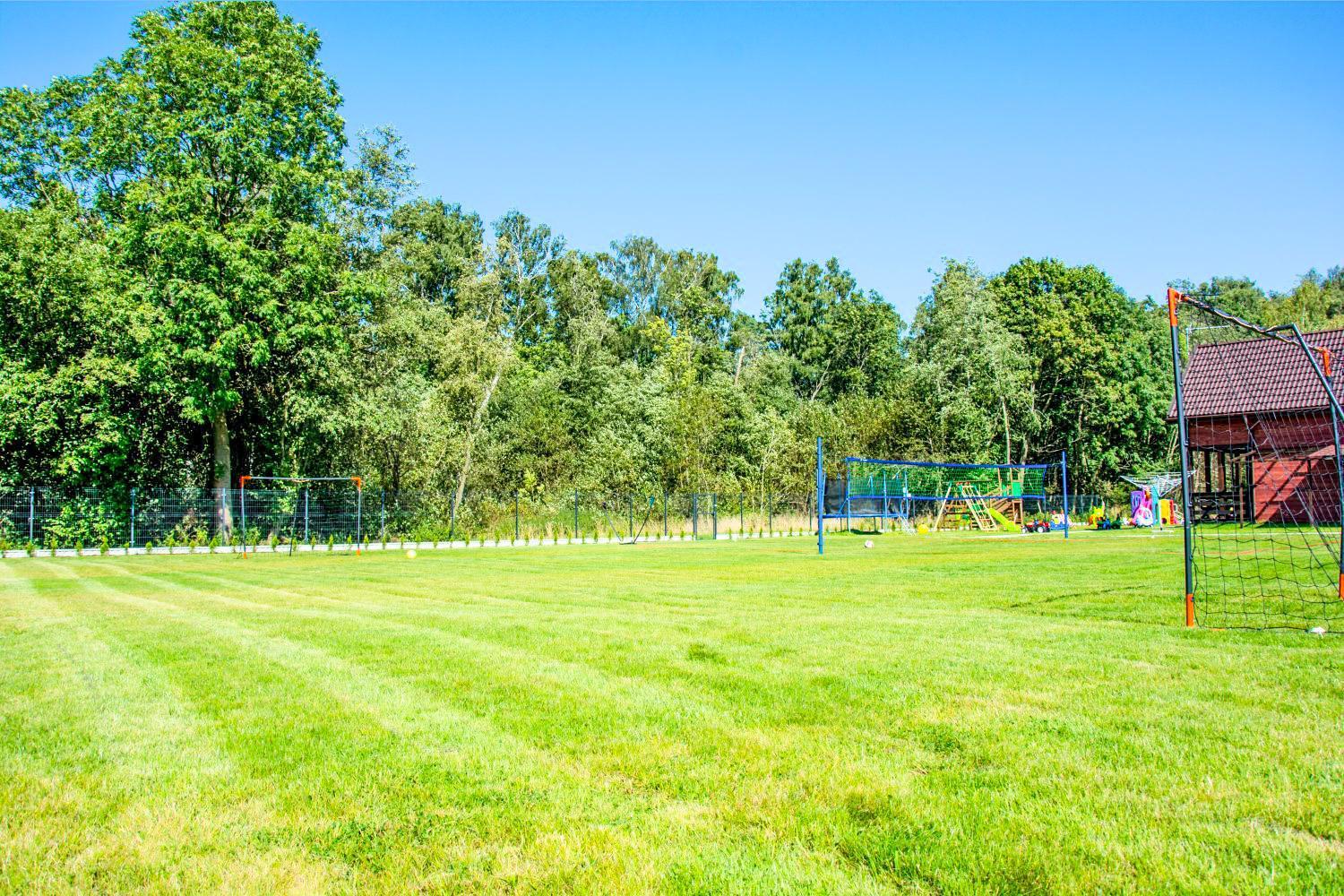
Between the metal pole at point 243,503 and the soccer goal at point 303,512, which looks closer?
the metal pole at point 243,503

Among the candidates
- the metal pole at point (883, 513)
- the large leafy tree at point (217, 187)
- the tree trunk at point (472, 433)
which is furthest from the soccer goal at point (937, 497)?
the large leafy tree at point (217, 187)

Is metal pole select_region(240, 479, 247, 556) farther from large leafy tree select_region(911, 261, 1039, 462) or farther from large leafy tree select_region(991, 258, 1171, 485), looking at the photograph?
large leafy tree select_region(991, 258, 1171, 485)

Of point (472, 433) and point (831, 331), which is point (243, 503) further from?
point (831, 331)

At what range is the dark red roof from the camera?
34500 mm

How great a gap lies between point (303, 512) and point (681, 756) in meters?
31.9

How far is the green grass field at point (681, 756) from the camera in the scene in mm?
3166

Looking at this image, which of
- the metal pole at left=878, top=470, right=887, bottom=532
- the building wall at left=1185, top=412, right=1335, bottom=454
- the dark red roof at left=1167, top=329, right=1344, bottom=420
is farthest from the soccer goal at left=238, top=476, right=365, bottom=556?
the dark red roof at left=1167, top=329, right=1344, bottom=420

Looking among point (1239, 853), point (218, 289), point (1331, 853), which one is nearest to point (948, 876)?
point (1239, 853)

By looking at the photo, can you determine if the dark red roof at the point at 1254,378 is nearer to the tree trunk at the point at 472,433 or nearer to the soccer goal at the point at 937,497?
the soccer goal at the point at 937,497

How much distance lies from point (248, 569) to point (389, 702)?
17179 mm

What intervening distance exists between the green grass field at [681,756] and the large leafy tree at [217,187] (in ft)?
72.1

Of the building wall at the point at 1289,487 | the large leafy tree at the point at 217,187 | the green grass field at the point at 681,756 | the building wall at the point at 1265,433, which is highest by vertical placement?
the large leafy tree at the point at 217,187

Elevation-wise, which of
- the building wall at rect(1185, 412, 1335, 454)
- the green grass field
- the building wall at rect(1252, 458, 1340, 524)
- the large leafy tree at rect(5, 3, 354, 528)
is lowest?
the green grass field

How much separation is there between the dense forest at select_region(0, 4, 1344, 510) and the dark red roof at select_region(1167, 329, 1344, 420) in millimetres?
12231
